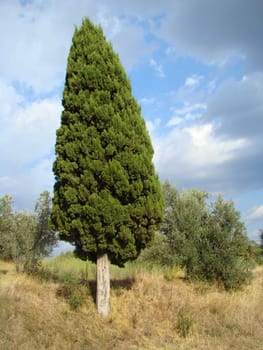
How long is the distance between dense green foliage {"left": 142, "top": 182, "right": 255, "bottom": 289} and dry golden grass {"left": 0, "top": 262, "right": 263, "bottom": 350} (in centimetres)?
187

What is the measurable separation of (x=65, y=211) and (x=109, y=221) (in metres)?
1.33

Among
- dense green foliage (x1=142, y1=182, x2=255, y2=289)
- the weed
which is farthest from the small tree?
the weed

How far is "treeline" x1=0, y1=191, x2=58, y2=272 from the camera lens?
1380 cm

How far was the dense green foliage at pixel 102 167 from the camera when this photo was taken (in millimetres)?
9750

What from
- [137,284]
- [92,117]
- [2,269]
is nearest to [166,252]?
[137,284]

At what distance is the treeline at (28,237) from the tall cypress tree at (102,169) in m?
3.79

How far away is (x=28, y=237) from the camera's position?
13898mm

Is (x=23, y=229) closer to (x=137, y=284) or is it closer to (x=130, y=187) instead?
(x=137, y=284)

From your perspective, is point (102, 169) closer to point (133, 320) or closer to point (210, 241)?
point (133, 320)

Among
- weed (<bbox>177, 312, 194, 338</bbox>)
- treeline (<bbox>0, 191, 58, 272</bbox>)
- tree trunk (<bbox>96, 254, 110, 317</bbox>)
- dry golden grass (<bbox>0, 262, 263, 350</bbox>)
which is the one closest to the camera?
dry golden grass (<bbox>0, 262, 263, 350</bbox>)

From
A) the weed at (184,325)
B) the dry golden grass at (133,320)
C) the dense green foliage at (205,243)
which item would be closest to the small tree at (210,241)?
the dense green foliage at (205,243)

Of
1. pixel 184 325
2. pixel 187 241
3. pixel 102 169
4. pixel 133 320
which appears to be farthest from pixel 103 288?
pixel 187 241

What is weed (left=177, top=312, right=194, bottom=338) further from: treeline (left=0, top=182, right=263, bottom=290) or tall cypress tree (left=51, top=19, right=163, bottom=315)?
treeline (left=0, top=182, right=263, bottom=290)

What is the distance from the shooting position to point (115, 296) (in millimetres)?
11070
